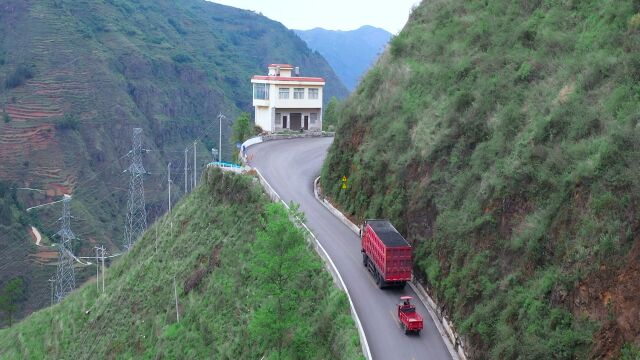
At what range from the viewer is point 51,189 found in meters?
104

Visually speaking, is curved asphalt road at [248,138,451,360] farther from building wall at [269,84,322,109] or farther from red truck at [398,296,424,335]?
building wall at [269,84,322,109]

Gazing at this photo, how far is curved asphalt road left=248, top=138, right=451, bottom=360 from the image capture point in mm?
18453

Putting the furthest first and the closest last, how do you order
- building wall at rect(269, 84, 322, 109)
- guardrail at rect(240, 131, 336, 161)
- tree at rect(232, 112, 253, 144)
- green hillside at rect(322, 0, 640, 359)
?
tree at rect(232, 112, 253, 144)
building wall at rect(269, 84, 322, 109)
guardrail at rect(240, 131, 336, 161)
green hillside at rect(322, 0, 640, 359)

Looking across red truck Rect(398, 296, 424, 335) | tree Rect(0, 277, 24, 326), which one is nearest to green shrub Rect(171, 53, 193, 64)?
tree Rect(0, 277, 24, 326)

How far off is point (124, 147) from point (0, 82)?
28132 mm

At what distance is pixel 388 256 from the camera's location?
2134 cm

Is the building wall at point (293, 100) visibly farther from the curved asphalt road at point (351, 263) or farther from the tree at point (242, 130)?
the curved asphalt road at point (351, 263)

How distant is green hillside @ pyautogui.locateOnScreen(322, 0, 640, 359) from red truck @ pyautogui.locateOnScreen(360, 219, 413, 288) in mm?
855

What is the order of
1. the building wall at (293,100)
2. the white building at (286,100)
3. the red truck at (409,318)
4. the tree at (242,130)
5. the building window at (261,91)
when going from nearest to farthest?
the red truck at (409,318) → the building wall at (293,100) → the white building at (286,100) → the building window at (261,91) → the tree at (242,130)

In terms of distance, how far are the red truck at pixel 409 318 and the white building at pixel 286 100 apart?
3714cm

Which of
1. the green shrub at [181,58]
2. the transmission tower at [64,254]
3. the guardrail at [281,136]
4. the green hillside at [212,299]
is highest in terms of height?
the green shrub at [181,58]

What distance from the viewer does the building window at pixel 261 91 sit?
5505 cm

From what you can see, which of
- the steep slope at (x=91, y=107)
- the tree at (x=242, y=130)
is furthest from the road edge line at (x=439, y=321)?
the steep slope at (x=91, y=107)

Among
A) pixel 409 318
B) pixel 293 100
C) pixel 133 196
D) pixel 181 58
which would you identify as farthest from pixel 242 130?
pixel 181 58
